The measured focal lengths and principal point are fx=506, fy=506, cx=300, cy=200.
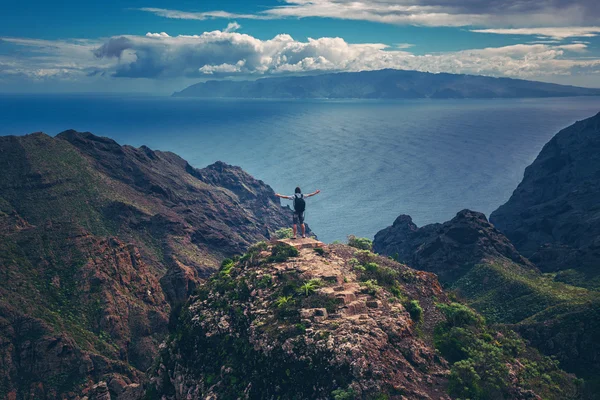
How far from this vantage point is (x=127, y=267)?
8938 cm

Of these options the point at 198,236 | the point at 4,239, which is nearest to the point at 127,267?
the point at 4,239

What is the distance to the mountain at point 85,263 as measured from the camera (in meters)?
67.9

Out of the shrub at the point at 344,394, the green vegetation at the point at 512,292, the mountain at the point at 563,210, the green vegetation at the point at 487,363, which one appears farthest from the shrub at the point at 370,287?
the mountain at the point at 563,210

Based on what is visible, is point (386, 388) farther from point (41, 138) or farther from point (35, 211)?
point (41, 138)

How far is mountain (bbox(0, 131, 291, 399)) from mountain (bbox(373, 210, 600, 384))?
46537 mm

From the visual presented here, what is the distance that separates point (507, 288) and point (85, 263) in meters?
74.4

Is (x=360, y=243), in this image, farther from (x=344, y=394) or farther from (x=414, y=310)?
(x=344, y=394)

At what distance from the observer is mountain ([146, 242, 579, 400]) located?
35.8m

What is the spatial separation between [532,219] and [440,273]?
5947 centimetres

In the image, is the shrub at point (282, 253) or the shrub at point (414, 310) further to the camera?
the shrub at point (282, 253)

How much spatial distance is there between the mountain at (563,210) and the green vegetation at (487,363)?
184 ft

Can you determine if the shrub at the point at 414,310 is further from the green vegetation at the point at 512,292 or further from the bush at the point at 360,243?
the green vegetation at the point at 512,292

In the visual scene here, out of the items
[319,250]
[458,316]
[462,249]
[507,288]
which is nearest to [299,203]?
[319,250]

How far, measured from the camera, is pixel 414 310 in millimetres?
44656
